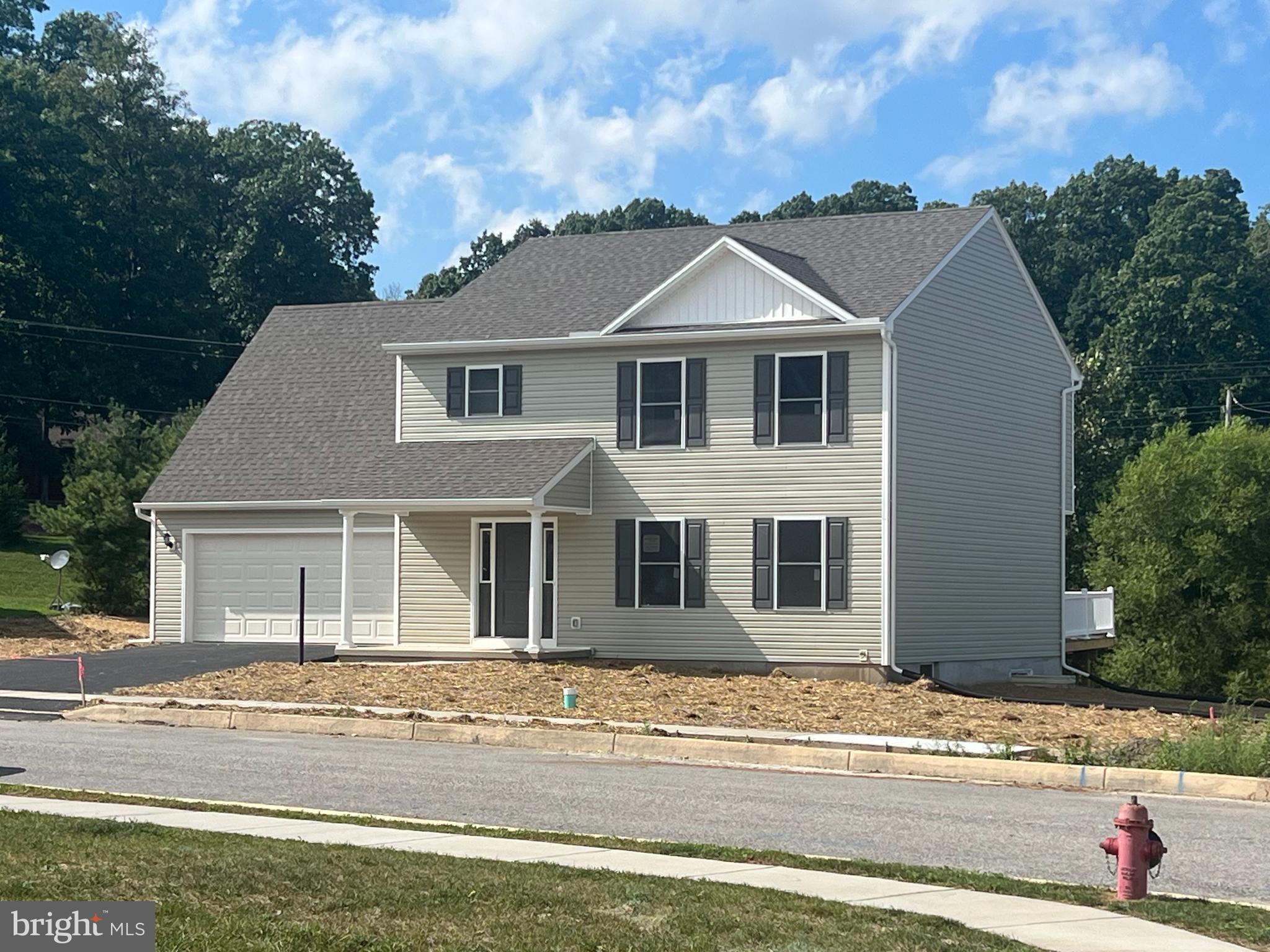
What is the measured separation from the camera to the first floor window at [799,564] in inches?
1060

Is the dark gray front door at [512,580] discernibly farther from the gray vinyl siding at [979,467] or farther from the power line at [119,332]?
the power line at [119,332]

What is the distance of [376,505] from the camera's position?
2823cm

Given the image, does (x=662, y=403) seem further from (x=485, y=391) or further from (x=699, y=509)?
(x=485, y=391)

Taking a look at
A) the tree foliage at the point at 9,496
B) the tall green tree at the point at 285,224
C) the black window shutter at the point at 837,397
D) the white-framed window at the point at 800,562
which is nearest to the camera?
the black window shutter at the point at 837,397

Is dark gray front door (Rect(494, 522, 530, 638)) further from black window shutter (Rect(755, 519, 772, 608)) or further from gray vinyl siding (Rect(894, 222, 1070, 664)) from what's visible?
gray vinyl siding (Rect(894, 222, 1070, 664))

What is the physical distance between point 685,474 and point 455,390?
486 cm

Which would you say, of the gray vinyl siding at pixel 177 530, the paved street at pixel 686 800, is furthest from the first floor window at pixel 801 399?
the paved street at pixel 686 800

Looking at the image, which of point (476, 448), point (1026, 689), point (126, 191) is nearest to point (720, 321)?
point (476, 448)

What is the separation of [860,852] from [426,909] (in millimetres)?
4005

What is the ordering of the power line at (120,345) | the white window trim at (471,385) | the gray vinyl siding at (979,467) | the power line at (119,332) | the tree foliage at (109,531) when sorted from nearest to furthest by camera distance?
the gray vinyl siding at (979,467)
the white window trim at (471,385)
the tree foliage at (109,531)
the power line at (119,332)
the power line at (120,345)

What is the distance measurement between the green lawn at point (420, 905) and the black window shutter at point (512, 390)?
20037 mm

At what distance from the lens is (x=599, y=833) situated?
11.9 metres

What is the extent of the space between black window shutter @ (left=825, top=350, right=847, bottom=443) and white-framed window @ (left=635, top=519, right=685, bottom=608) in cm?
303

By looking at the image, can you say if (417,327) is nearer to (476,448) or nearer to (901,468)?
(476,448)
